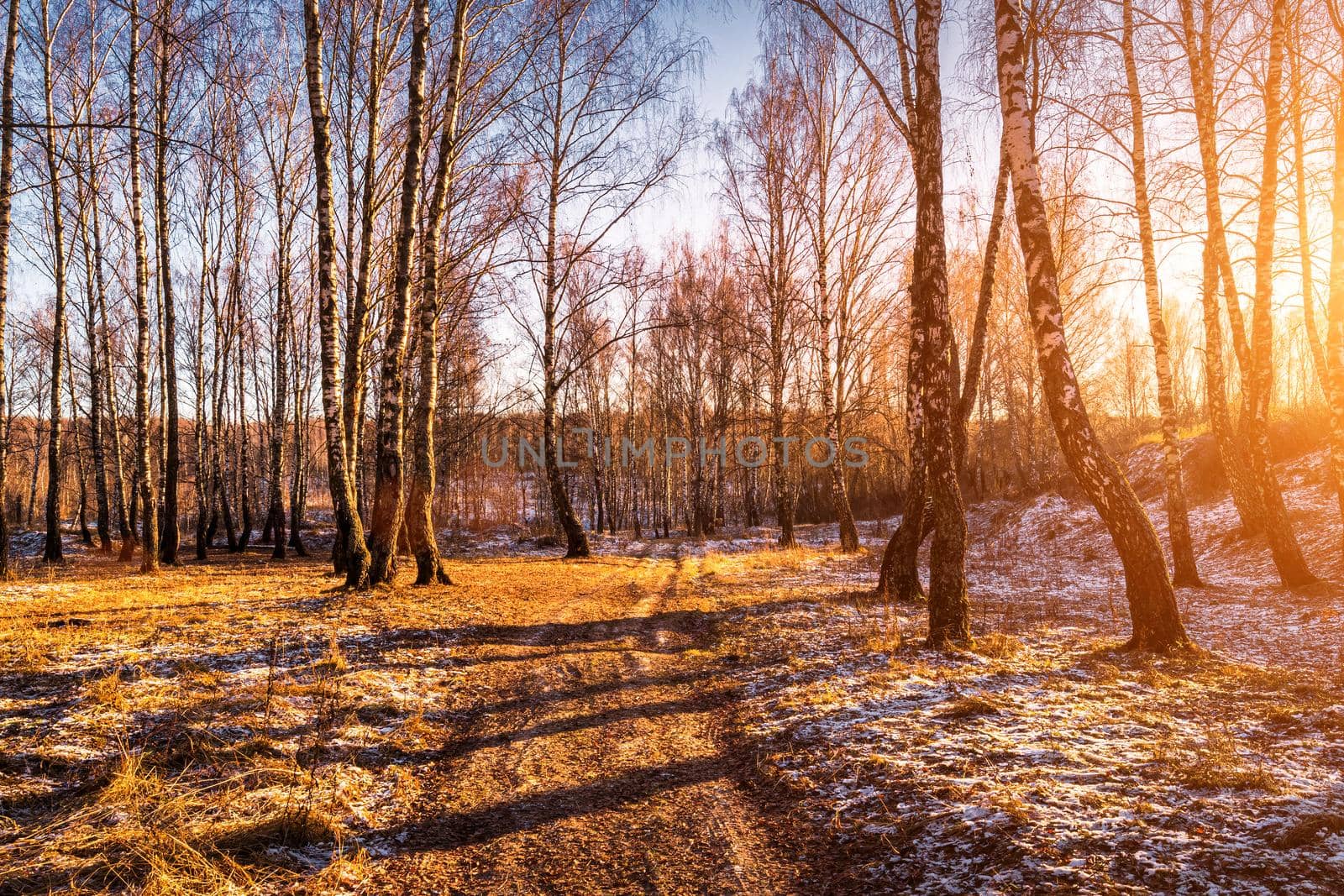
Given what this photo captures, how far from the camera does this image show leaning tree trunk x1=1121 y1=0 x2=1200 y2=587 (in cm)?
1037

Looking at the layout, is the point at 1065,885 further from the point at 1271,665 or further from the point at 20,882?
the point at 1271,665

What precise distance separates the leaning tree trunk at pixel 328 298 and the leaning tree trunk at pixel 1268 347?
1456 cm

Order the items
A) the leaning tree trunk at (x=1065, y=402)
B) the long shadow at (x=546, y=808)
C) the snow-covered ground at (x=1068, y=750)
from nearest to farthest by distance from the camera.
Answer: the snow-covered ground at (x=1068, y=750), the long shadow at (x=546, y=808), the leaning tree trunk at (x=1065, y=402)

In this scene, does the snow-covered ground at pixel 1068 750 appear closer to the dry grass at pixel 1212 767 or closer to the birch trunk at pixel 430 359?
the dry grass at pixel 1212 767

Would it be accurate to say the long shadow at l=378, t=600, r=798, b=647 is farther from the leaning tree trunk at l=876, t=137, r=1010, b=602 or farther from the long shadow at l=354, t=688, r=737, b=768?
the long shadow at l=354, t=688, r=737, b=768

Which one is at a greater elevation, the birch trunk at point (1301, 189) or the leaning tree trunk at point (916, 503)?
the birch trunk at point (1301, 189)

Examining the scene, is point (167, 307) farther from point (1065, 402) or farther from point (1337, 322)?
point (1337, 322)

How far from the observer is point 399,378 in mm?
9500

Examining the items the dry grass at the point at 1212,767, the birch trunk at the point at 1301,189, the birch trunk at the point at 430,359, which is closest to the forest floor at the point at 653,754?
the dry grass at the point at 1212,767

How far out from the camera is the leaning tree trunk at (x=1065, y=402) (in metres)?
6.03

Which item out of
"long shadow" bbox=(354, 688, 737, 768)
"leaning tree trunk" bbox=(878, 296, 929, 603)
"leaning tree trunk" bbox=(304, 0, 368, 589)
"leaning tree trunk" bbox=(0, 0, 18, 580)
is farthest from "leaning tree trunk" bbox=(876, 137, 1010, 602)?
"leaning tree trunk" bbox=(0, 0, 18, 580)

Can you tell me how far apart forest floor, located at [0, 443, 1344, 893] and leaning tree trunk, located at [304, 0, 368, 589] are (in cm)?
150

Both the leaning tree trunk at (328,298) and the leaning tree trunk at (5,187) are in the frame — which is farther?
the leaning tree trunk at (5,187)

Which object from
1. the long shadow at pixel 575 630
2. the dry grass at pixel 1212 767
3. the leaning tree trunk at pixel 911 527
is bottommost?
the long shadow at pixel 575 630
